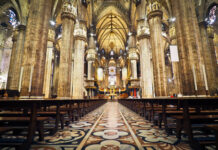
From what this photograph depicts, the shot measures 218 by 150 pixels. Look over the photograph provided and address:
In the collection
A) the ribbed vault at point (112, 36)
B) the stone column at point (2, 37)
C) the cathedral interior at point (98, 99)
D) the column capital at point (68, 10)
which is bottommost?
the cathedral interior at point (98, 99)

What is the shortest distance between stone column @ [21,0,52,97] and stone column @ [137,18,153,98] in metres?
9.71

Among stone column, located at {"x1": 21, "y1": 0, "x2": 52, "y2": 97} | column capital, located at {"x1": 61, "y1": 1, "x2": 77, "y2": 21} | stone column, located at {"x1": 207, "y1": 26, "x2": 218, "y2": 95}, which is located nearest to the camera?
stone column, located at {"x1": 21, "y1": 0, "x2": 52, "y2": 97}

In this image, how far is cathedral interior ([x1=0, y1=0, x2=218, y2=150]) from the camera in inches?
74.9

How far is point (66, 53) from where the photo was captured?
8.83m

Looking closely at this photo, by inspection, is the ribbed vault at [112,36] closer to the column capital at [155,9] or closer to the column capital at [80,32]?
the column capital at [80,32]

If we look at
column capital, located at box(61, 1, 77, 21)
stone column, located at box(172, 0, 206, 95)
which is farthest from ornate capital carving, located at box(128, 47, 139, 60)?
stone column, located at box(172, 0, 206, 95)

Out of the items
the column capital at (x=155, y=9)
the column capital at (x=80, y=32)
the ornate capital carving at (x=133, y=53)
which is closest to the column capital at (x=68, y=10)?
the column capital at (x=80, y=32)

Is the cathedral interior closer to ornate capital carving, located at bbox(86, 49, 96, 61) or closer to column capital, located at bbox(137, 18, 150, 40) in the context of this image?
column capital, located at bbox(137, 18, 150, 40)

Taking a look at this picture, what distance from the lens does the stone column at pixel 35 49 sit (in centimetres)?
582

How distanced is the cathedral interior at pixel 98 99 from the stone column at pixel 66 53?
0.07 meters

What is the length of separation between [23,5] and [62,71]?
28.0 feet

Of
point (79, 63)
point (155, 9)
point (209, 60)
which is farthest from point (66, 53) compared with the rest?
point (209, 60)

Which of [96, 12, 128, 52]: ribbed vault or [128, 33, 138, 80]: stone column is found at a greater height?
[96, 12, 128, 52]: ribbed vault

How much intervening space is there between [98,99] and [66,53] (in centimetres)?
550
